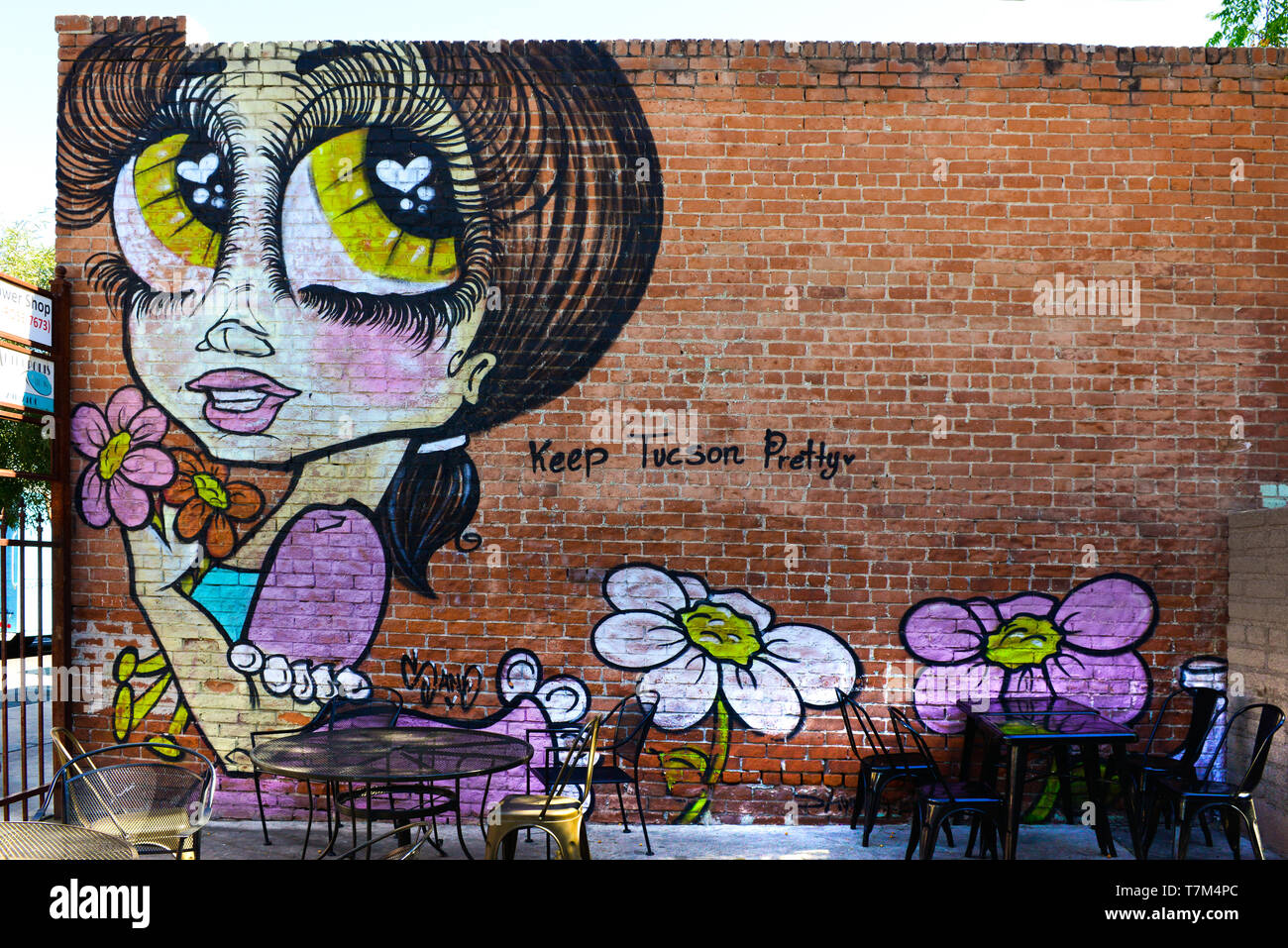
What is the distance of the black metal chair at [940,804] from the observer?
16.0 feet

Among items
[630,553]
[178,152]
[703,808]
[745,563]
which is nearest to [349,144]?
[178,152]

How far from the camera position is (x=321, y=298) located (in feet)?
19.9

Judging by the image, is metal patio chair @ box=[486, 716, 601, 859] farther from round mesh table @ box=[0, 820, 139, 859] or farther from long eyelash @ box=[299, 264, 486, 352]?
long eyelash @ box=[299, 264, 486, 352]

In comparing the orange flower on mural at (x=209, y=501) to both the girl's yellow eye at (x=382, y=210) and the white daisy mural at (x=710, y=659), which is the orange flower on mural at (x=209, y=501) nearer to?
the girl's yellow eye at (x=382, y=210)

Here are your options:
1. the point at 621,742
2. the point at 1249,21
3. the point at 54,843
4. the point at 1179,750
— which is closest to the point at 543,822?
the point at 621,742

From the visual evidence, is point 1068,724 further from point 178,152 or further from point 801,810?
point 178,152

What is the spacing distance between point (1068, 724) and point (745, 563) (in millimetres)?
2049

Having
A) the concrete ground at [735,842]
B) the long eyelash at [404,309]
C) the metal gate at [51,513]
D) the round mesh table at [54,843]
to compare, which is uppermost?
the long eyelash at [404,309]

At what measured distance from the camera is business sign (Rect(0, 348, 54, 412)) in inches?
220

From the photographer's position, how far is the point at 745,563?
19.5ft

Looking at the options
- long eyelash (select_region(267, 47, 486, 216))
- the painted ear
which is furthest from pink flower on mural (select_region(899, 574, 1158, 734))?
long eyelash (select_region(267, 47, 486, 216))

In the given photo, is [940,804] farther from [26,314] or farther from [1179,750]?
[26,314]

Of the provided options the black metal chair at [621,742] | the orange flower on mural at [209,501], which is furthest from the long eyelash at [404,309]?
the black metal chair at [621,742]

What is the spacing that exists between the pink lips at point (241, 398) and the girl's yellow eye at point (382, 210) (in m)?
0.72
